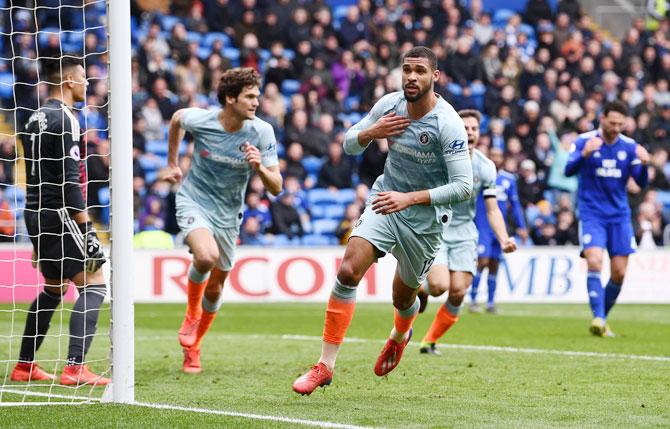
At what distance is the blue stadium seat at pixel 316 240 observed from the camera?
2114 centimetres

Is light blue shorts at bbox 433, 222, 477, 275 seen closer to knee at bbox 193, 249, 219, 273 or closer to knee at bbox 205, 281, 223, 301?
knee at bbox 205, 281, 223, 301

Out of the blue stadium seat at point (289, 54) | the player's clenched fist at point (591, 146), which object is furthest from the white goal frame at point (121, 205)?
the blue stadium seat at point (289, 54)

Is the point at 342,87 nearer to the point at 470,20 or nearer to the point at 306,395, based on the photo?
the point at 470,20

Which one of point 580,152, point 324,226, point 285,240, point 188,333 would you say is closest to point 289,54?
point 324,226

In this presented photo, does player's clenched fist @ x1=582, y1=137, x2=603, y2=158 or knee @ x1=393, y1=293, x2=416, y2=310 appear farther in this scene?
player's clenched fist @ x1=582, y1=137, x2=603, y2=158

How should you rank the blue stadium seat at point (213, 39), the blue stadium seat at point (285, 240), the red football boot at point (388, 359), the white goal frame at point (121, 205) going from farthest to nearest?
the blue stadium seat at point (213, 39), the blue stadium seat at point (285, 240), the red football boot at point (388, 359), the white goal frame at point (121, 205)

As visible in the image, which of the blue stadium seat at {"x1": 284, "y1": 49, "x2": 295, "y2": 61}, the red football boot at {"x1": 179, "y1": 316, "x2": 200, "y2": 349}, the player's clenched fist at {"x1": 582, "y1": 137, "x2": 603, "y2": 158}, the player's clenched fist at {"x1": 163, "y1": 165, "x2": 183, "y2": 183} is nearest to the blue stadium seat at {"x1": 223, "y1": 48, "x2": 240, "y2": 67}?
the blue stadium seat at {"x1": 284, "y1": 49, "x2": 295, "y2": 61}

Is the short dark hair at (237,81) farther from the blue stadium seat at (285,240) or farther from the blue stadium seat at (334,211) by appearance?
the blue stadium seat at (334,211)

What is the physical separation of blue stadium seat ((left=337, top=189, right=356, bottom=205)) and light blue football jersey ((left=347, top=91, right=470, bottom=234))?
14.6 m

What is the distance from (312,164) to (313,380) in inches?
627

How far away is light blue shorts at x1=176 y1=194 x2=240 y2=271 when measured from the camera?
9.20 meters

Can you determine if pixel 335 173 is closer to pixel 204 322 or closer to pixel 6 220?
pixel 6 220

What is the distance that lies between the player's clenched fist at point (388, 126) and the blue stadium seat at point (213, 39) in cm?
1750

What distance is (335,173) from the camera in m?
22.0
